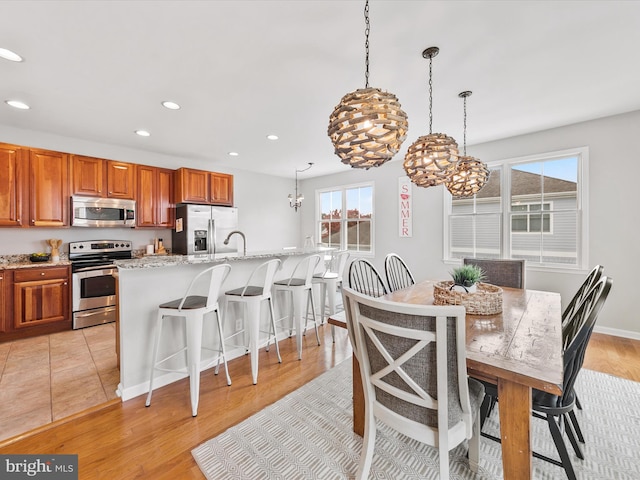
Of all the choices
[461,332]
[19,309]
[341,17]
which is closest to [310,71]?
[341,17]

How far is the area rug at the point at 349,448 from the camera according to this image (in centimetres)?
155

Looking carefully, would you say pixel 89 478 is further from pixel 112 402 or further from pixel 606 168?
pixel 606 168

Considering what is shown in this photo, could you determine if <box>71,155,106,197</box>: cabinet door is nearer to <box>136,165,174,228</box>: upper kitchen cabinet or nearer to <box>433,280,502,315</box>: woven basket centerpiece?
<box>136,165,174,228</box>: upper kitchen cabinet

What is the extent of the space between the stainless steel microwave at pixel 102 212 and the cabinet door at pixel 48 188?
0.12 m

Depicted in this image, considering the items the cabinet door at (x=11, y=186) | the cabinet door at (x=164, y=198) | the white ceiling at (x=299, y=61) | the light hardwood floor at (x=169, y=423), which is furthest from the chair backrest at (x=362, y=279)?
the cabinet door at (x=11, y=186)

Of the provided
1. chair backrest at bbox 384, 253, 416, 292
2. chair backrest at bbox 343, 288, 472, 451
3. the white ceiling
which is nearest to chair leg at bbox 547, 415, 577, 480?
chair backrest at bbox 343, 288, 472, 451

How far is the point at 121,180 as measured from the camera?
4289mm

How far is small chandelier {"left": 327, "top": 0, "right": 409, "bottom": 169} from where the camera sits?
1.39 metres

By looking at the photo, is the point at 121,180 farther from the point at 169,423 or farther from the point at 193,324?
the point at 169,423

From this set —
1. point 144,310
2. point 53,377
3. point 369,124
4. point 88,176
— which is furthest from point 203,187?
point 369,124

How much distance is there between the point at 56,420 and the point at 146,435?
0.72 m

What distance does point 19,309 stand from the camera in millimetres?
3396

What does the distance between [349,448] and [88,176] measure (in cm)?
470

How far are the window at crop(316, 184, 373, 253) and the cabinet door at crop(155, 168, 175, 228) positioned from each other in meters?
3.14
